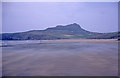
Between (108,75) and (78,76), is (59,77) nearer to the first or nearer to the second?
(78,76)

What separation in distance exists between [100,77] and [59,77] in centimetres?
195

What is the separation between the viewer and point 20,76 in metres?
5.34

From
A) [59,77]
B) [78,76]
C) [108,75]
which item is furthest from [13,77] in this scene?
[108,75]

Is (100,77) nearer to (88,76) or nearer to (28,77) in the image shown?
(88,76)

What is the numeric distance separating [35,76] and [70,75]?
1.76 meters

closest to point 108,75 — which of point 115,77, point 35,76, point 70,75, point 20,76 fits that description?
point 115,77

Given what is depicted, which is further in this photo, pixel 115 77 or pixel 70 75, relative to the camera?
pixel 70 75

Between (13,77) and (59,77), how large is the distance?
227cm

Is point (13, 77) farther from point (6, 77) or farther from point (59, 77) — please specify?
point (59, 77)

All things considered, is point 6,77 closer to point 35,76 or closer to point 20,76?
point 20,76

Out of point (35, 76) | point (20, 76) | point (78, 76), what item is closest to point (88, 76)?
point (78, 76)

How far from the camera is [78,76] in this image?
17.4 ft

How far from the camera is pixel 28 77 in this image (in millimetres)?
5227

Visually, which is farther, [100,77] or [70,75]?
[70,75]
